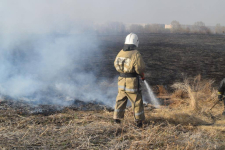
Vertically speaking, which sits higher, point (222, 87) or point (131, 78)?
point (131, 78)

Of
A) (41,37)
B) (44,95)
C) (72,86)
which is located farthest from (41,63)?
(44,95)

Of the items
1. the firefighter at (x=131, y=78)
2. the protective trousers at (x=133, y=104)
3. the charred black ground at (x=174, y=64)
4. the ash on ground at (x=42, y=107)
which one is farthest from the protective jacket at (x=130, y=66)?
the charred black ground at (x=174, y=64)

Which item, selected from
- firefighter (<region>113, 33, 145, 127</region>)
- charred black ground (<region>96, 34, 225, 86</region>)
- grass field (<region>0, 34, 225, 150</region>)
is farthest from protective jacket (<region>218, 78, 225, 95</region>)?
charred black ground (<region>96, 34, 225, 86</region>)

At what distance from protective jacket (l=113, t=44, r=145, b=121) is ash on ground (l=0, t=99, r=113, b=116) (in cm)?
170

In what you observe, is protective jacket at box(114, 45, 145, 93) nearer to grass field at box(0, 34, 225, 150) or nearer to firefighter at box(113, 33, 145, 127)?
firefighter at box(113, 33, 145, 127)

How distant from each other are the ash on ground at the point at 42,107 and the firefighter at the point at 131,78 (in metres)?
1.58

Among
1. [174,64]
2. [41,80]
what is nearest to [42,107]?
[41,80]

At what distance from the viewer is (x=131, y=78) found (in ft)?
13.2

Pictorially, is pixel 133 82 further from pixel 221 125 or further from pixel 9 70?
pixel 9 70

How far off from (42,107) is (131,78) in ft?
10.5

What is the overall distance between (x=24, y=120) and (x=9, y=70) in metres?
4.42

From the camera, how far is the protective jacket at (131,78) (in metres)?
3.90

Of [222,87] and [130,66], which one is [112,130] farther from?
[222,87]

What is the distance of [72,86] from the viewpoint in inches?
312
